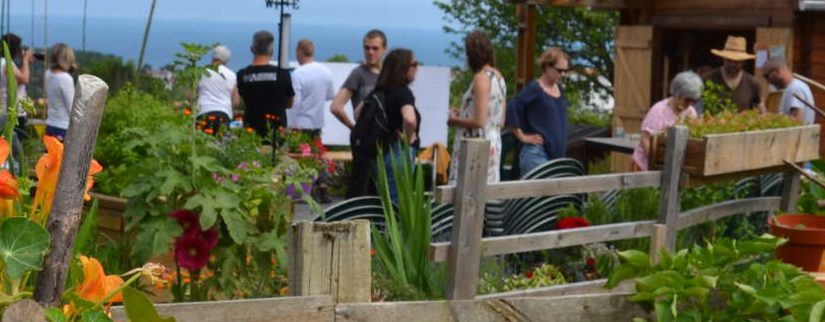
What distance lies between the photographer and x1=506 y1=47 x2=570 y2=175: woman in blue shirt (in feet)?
30.7

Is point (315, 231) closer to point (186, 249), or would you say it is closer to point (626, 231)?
point (186, 249)

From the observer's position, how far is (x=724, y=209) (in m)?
8.41

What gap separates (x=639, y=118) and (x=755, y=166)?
899 centimetres

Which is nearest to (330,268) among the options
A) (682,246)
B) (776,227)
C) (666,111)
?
(776,227)

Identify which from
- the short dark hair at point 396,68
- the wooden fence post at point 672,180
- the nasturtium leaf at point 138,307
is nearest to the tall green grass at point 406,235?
the wooden fence post at point 672,180

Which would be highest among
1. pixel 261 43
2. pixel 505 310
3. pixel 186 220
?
pixel 261 43

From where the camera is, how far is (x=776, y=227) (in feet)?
12.2

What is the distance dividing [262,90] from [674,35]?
8.66m

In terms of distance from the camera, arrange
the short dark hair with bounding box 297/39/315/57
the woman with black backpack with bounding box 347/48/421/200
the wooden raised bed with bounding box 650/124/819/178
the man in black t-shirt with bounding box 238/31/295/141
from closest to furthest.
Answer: the wooden raised bed with bounding box 650/124/819/178, the woman with black backpack with bounding box 347/48/421/200, the man in black t-shirt with bounding box 238/31/295/141, the short dark hair with bounding box 297/39/315/57

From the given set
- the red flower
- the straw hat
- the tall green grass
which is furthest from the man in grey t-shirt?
the tall green grass

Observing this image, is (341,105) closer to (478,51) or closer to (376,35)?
(376,35)

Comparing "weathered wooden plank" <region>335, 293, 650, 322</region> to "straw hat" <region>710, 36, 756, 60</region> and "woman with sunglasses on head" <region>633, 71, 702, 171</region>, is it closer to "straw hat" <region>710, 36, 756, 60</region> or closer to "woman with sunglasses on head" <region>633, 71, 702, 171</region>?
"woman with sunglasses on head" <region>633, 71, 702, 171</region>

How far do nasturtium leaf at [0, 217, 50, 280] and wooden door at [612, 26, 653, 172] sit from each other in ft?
49.5

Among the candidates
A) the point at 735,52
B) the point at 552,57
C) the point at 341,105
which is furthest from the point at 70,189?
the point at 735,52
